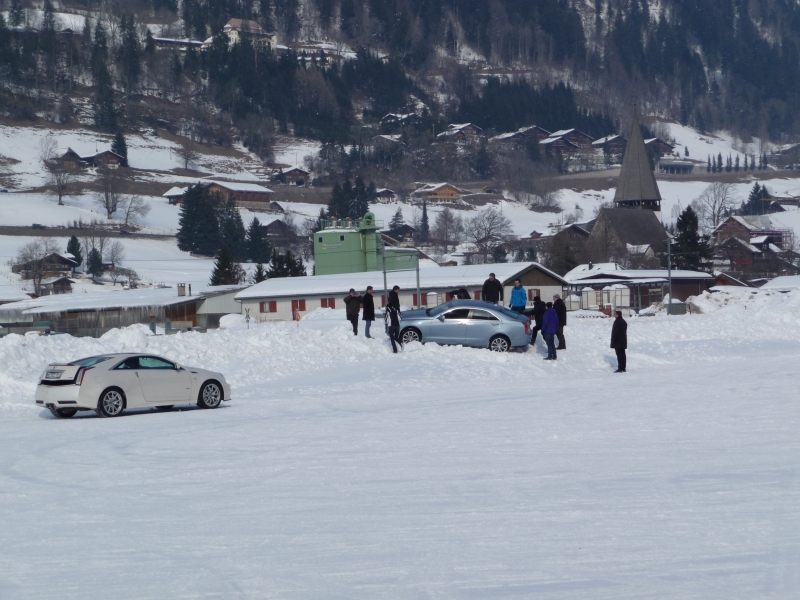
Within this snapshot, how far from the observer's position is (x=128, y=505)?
43.9 ft

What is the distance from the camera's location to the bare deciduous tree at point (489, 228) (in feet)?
504

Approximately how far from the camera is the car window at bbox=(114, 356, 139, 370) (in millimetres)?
23203

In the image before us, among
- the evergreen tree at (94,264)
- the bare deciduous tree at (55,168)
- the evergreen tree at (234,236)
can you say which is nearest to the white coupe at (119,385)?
the evergreen tree at (94,264)

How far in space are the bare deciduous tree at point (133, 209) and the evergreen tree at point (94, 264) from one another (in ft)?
87.6

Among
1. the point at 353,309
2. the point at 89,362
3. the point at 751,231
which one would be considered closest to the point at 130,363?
the point at 89,362

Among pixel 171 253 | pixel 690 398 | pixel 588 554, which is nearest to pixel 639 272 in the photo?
pixel 171 253

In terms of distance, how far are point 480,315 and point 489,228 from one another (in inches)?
4903

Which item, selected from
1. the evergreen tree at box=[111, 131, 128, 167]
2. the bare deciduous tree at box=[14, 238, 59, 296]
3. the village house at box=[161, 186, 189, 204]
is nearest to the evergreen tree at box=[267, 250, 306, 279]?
the bare deciduous tree at box=[14, 238, 59, 296]

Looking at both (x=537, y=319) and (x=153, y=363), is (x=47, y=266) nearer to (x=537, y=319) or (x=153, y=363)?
(x=537, y=319)

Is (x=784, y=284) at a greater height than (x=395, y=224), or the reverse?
(x=395, y=224)

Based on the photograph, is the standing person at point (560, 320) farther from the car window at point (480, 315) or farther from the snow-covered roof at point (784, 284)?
the snow-covered roof at point (784, 284)

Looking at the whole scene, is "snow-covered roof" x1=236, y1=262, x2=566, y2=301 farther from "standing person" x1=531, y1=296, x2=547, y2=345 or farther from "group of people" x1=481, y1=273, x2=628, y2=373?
"standing person" x1=531, y1=296, x2=547, y2=345

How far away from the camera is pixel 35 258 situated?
11962 centimetres

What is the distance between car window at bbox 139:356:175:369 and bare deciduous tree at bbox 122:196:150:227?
12525 cm
